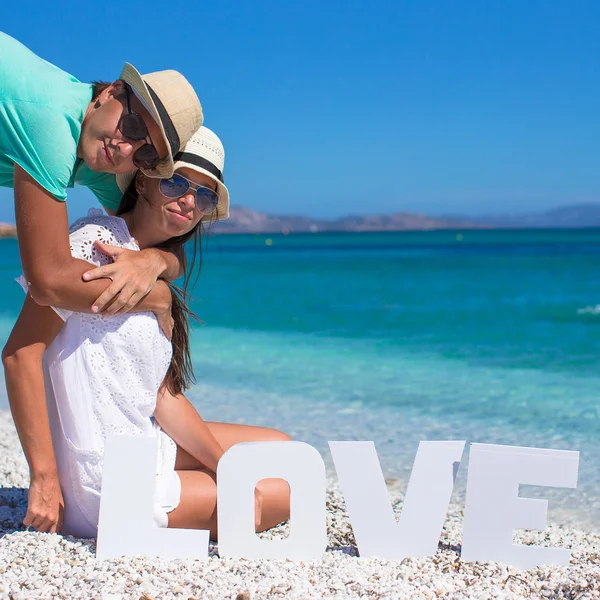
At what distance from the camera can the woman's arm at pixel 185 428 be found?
3453mm

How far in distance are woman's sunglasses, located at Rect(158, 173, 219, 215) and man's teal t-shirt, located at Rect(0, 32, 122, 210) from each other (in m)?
0.41

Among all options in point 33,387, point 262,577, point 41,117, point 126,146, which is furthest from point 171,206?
point 262,577

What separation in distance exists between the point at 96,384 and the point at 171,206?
31.1 inches

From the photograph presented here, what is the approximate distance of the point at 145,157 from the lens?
9.57 ft

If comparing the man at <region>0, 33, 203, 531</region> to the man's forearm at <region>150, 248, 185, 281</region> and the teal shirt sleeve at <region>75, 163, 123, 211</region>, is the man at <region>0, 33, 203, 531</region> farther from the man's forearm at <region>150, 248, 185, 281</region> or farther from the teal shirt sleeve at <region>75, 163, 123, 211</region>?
the teal shirt sleeve at <region>75, 163, 123, 211</region>

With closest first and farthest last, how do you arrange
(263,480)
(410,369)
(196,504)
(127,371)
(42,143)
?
1. (42,143)
2. (127,371)
3. (196,504)
4. (263,480)
5. (410,369)

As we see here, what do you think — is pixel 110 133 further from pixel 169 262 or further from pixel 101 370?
pixel 101 370

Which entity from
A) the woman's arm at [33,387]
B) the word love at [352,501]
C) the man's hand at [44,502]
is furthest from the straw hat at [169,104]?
the man's hand at [44,502]

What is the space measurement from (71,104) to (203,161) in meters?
0.61

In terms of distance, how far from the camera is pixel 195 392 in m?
8.33

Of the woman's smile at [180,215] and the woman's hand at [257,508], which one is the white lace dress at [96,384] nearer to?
the woman's smile at [180,215]

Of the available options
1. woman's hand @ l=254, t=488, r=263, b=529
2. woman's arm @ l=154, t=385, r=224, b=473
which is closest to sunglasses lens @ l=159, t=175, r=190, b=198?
woman's arm @ l=154, t=385, r=224, b=473

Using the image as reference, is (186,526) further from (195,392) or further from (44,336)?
(195,392)

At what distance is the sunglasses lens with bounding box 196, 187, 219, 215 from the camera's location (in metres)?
3.22
